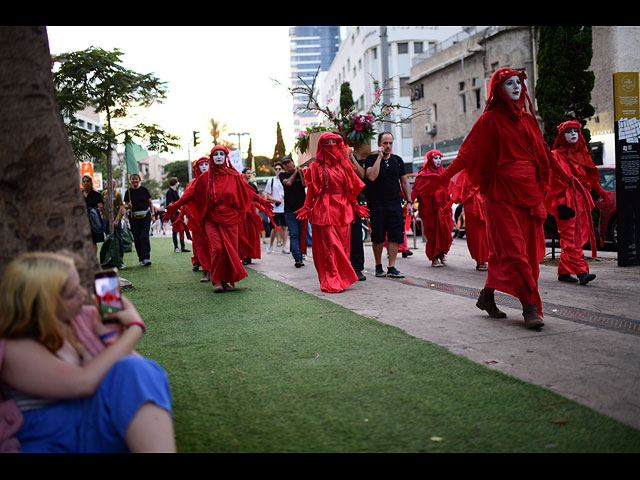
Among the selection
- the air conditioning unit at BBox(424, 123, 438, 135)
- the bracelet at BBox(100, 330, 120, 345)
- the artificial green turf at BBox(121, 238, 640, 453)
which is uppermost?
the air conditioning unit at BBox(424, 123, 438, 135)

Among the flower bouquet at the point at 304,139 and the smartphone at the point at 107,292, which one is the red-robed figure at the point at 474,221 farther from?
the smartphone at the point at 107,292

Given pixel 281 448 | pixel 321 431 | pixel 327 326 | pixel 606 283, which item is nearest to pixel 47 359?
pixel 281 448

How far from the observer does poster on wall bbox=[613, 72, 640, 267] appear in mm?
9828

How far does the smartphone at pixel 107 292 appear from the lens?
2.51m

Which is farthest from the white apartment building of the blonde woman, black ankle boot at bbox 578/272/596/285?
the blonde woman

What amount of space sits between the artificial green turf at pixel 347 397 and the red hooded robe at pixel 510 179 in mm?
1196

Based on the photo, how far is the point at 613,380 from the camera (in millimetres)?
3783

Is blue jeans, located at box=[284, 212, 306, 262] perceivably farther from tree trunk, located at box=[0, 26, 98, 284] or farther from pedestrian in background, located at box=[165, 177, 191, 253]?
tree trunk, located at box=[0, 26, 98, 284]

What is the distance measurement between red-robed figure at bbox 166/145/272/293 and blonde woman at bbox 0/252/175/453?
619 cm

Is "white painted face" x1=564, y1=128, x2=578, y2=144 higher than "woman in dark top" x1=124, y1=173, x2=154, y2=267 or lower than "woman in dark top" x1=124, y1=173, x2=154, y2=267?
higher

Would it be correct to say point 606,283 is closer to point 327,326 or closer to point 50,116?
point 327,326

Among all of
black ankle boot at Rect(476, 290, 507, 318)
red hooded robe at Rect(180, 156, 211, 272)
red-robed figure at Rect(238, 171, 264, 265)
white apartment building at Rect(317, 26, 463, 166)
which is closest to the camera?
black ankle boot at Rect(476, 290, 507, 318)

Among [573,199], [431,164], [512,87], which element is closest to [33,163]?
[512,87]
